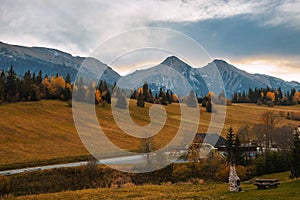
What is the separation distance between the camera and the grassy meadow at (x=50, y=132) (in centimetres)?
4328

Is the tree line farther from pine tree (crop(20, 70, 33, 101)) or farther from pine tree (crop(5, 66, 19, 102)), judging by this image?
pine tree (crop(5, 66, 19, 102))

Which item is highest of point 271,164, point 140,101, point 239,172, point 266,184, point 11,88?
point 11,88

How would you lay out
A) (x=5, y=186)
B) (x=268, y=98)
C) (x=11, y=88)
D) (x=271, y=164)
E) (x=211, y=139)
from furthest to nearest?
(x=268, y=98) → (x=11, y=88) → (x=211, y=139) → (x=271, y=164) → (x=5, y=186)

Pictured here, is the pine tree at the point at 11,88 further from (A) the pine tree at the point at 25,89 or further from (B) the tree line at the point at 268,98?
(B) the tree line at the point at 268,98

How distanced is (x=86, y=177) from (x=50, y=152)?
15.9 m

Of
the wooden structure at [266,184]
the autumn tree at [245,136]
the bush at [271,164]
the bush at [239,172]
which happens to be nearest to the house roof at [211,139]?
the autumn tree at [245,136]

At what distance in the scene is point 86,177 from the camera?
120 feet

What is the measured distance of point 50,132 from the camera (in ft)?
207

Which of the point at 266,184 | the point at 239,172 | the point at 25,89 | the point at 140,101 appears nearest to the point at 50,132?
the point at 25,89

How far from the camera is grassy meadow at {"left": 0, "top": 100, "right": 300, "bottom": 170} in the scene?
43281 millimetres

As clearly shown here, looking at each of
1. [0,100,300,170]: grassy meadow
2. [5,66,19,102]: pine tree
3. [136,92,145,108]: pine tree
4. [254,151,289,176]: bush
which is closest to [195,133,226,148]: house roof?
[0,100,300,170]: grassy meadow

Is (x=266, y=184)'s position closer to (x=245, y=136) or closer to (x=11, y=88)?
(x=245, y=136)

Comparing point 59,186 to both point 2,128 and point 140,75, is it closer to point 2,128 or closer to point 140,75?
point 140,75

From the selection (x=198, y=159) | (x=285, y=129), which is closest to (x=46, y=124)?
(x=198, y=159)
